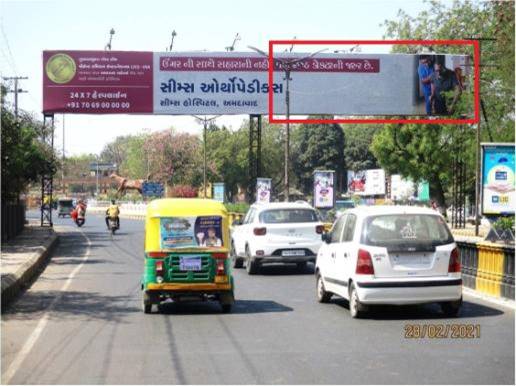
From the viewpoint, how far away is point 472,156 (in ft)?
161

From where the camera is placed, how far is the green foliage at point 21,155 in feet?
107

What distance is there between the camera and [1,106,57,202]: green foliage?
107ft

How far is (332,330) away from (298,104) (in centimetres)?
3066

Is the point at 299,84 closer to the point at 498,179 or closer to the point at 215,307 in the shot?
the point at 498,179

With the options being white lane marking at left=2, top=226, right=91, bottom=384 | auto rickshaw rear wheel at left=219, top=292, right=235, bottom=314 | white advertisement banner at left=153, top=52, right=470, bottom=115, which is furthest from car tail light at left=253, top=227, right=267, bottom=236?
white advertisement banner at left=153, top=52, right=470, bottom=115

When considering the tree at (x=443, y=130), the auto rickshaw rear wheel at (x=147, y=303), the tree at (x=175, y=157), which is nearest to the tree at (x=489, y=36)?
the tree at (x=443, y=130)

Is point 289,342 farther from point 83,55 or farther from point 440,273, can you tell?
point 83,55

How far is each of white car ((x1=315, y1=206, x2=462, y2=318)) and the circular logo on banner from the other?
1168 inches

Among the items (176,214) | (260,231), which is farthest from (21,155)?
(176,214)

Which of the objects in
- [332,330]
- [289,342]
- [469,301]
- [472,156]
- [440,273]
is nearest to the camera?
[289,342]

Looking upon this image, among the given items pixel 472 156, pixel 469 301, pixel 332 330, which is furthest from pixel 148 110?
pixel 332 330

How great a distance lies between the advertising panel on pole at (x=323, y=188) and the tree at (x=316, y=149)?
7816 cm

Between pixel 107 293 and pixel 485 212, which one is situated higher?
pixel 485 212
